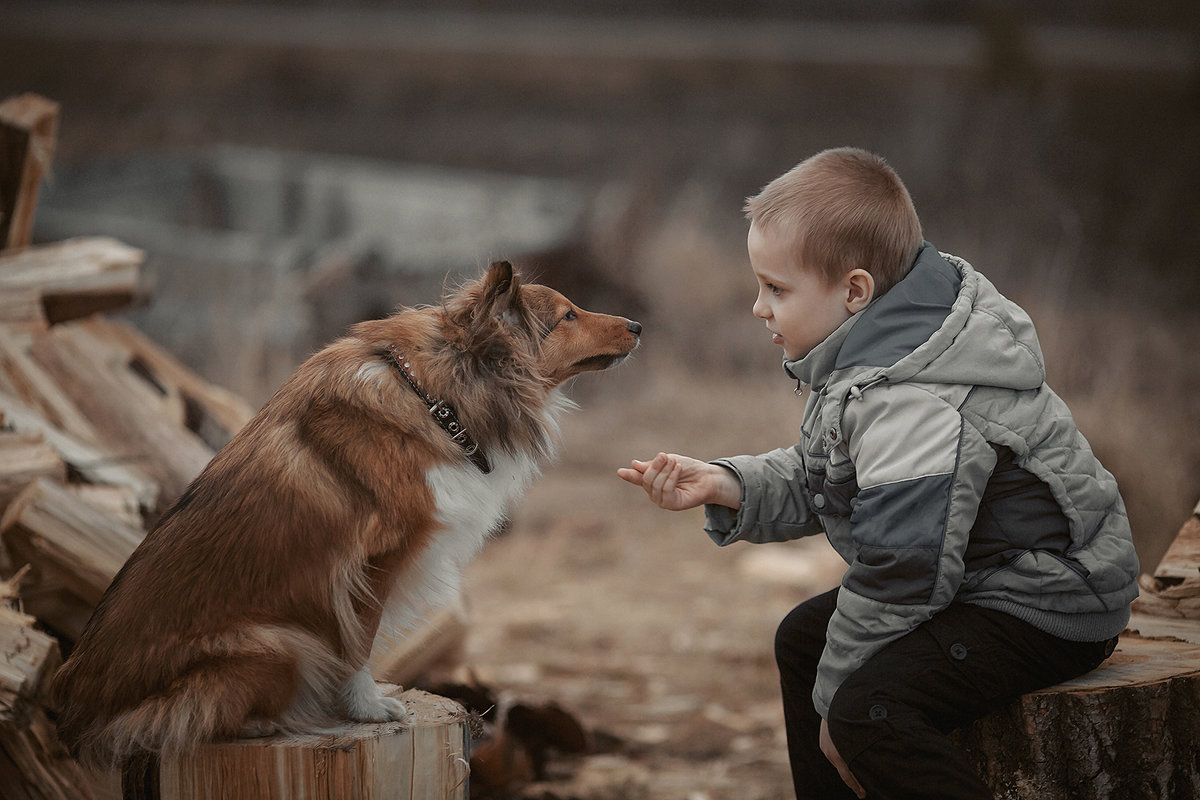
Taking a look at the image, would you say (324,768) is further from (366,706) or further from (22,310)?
(22,310)

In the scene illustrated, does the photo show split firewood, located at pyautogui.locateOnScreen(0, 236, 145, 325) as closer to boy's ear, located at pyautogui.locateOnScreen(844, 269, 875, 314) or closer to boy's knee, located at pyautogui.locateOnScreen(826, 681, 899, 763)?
boy's ear, located at pyautogui.locateOnScreen(844, 269, 875, 314)

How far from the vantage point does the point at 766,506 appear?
2.43m

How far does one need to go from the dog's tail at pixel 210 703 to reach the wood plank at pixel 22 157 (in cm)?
269

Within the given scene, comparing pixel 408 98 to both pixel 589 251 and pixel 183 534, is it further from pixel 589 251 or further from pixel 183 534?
pixel 183 534

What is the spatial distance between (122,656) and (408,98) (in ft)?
41.8

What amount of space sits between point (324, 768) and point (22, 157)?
3.17 meters

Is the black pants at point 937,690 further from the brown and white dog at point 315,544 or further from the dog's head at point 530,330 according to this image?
the dog's head at point 530,330

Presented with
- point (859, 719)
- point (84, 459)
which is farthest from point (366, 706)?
point (84, 459)

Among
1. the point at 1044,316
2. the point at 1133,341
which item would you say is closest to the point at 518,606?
the point at 1044,316

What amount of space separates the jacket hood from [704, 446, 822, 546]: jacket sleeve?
38cm

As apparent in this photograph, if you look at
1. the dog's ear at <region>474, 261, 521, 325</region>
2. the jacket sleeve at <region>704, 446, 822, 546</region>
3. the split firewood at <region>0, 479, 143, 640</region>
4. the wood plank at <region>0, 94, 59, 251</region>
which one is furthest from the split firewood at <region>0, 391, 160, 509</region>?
the jacket sleeve at <region>704, 446, 822, 546</region>

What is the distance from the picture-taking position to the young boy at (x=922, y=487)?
1914 millimetres

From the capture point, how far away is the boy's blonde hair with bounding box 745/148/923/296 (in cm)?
209

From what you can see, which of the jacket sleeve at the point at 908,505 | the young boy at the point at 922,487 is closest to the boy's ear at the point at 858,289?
the young boy at the point at 922,487
